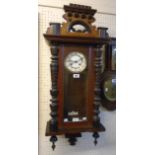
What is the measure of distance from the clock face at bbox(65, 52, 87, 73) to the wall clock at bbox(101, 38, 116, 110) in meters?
0.30

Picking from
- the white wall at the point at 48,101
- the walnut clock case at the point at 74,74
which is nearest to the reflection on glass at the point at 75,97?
the walnut clock case at the point at 74,74

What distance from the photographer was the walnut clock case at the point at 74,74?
4.27 feet

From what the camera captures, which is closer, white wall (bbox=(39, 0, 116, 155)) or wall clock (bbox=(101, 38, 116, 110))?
white wall (bbox=(39, 0, 116, 155))

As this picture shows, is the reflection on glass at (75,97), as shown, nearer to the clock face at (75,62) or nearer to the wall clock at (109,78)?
the clock face at (75,62)

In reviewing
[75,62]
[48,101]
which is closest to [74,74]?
[75,62]

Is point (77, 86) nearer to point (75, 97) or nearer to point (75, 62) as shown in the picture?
point (75, 97)

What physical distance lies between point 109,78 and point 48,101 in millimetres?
592

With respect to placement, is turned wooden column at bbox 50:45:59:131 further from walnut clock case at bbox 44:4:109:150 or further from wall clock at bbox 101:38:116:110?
wall clock at bbox 101:38:116:110

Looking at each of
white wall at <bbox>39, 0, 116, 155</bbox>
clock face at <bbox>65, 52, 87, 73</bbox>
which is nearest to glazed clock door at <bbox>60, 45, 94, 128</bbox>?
clock face at <bbox>65, 52, 87, 73</bbox>

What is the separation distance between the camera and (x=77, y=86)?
1383mm

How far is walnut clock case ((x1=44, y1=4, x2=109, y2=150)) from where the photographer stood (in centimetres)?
130
